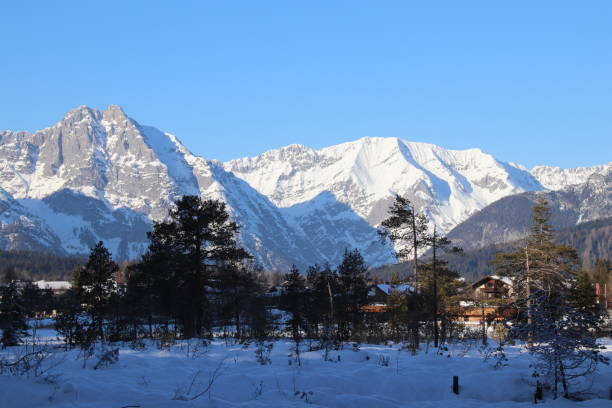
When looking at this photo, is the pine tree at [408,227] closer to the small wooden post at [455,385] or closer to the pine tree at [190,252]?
the pine tree at [190,252]

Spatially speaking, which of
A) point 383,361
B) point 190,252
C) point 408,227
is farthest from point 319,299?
point 383,361

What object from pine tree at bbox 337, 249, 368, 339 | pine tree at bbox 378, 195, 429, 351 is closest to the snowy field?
pine tree at bbox 378, 195, 429, 351

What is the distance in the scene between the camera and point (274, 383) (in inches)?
416

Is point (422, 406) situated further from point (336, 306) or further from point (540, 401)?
point (336, 306)

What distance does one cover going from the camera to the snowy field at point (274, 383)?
8.64 m

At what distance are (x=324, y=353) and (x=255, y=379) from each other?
147 inches

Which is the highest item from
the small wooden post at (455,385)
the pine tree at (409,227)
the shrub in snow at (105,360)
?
the pine tree at (409,227)

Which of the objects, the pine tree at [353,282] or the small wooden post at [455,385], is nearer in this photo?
the small wooden post at [455,385]

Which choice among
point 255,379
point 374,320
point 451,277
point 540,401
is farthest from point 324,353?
point 451,277

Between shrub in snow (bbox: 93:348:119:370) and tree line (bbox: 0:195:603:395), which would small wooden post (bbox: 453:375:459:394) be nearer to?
tree line (bbox: 0:195:603:395)

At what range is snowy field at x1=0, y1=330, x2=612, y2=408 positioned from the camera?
8.64 meters

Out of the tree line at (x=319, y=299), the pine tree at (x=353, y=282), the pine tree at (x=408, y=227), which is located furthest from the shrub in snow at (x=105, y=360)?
the pine tree at (x=353, y=282)

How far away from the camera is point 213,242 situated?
3066 centimetres

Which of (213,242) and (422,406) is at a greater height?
(213,242)
